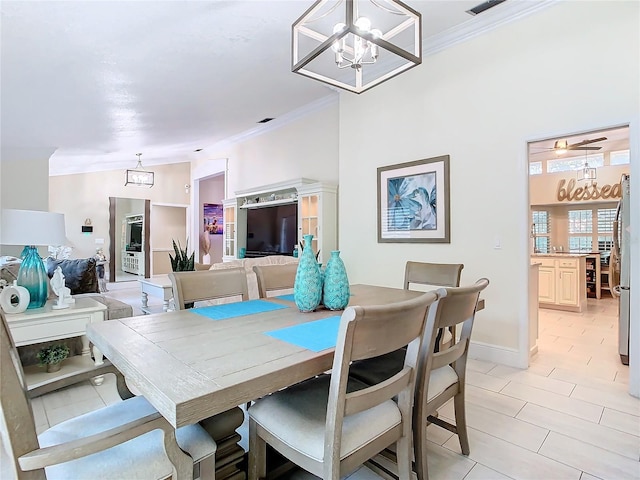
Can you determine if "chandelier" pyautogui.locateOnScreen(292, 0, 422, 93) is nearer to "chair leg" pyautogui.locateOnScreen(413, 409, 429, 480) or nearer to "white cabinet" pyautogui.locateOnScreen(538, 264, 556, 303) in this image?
"chair leg" pyautogui.locateOnScreen(413, 409, 429, 480)

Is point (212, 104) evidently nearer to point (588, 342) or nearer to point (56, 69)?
point (56, 69)

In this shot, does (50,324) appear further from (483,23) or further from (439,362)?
(483,23)

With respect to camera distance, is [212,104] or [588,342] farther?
[212,104]

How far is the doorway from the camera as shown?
6.38m

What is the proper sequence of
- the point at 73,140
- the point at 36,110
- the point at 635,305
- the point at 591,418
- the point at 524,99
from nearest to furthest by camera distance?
the point at 591,418 < the point at 635,305 < the point at 524,99 < the point at 36,110 < the point at 73,140

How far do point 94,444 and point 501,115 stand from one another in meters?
3.54

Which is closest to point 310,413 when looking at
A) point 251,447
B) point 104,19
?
point 251,447

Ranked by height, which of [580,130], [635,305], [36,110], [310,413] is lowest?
[310,413]

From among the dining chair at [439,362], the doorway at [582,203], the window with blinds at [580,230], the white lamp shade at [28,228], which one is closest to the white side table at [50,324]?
the white lamp shade at [28,228]

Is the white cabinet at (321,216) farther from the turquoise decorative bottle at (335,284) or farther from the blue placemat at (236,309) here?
the turquoise decorative bottle at (335,284)

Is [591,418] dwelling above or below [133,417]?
below

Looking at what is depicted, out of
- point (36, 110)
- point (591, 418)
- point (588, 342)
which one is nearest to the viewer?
point (591, 418)

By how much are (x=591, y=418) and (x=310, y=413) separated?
2.02 metres

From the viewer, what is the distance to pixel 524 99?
2910mm
